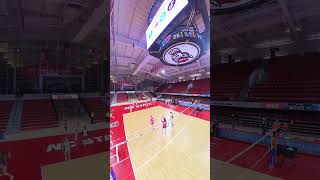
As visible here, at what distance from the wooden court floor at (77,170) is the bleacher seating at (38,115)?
0.71m

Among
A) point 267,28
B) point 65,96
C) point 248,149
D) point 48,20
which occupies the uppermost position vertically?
point 267,28

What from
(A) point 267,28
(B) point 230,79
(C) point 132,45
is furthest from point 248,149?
(C) point 132,45

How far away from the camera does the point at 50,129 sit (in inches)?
159

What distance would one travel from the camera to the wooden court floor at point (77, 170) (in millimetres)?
3312

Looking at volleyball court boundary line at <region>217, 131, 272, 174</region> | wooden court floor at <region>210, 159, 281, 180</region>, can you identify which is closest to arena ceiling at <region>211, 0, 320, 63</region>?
volleyball court boundary line at <region>217, 131, 272, 174</region>

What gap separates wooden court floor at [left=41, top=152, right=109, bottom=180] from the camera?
10.9ft

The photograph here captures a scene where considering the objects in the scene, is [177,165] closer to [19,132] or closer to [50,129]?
[50,129]

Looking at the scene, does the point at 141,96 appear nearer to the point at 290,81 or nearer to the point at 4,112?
the point at 4,112

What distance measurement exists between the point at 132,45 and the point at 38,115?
3.67m

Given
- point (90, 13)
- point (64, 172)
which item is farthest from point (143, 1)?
point (64, 172)

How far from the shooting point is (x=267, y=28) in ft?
19.8

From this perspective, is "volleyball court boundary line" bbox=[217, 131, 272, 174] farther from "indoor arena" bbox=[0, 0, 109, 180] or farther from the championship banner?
the championship banner

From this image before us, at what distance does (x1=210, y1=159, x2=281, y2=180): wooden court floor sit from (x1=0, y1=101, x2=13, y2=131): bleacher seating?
3.43 meters

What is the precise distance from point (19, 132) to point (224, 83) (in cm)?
540
